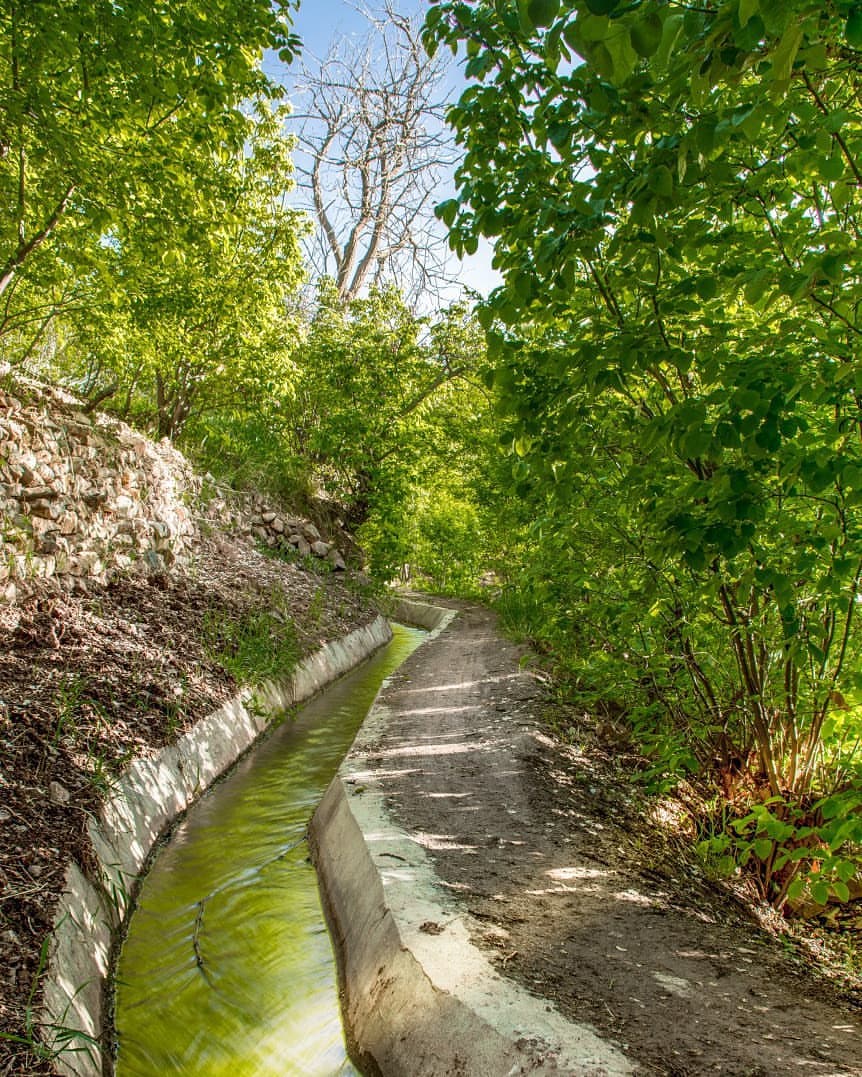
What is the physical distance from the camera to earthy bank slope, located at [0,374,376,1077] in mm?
3590

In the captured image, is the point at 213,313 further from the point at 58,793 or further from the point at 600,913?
the point at 600,913

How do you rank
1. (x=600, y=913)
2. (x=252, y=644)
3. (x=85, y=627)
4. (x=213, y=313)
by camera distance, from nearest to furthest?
(x=600, y=913)
(x=85, y=627)
(x=252, y=644)
(x=213, y=313)

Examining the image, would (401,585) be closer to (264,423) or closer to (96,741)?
(264,423)

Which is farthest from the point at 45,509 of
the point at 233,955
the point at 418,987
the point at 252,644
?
the point at 418,987

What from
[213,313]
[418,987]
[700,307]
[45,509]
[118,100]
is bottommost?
[418,987]

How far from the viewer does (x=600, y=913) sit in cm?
365

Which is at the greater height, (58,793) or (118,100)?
(118,100)

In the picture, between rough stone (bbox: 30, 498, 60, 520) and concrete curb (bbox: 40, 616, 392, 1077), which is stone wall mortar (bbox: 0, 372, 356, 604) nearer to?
rough stone (bbox: 30, 498, 60, 520)

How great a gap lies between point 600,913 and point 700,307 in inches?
127

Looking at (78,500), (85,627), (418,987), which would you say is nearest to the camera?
(418,987)

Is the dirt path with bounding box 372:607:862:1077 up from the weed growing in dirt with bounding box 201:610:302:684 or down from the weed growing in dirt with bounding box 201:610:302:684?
down

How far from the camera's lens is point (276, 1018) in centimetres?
350

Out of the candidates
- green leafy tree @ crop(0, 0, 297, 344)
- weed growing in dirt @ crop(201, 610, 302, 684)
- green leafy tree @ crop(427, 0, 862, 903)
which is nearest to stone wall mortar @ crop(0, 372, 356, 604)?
weed growing in dirt @ crop(201, 610, 302, 684)

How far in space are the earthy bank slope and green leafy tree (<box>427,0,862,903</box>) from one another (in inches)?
127
